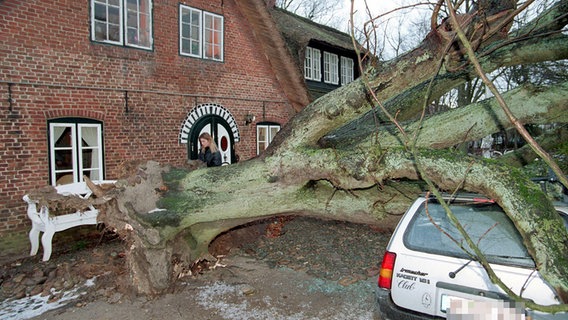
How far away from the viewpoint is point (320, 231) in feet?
26.0

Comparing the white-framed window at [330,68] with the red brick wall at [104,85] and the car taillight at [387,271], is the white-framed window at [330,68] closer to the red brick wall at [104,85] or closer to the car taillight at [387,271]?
the red brick wall at [104,85]

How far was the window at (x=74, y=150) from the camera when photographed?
8031mm

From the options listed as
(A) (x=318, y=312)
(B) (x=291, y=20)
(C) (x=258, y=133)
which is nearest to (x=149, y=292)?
(A) (x=318, y=312)

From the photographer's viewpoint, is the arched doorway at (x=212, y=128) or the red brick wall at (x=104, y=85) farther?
the arched doorway at (x=212, y=128)

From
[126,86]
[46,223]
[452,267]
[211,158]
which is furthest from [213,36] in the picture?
[452,267]

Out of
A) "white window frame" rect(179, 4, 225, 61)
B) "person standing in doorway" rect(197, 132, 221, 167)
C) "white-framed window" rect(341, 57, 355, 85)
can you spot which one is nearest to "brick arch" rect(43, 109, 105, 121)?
"person standing in doorway" rect(197, 132, 221, 167)

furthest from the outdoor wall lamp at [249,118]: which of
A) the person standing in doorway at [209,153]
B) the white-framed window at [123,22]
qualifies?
the person standing in doorway at [209,153]

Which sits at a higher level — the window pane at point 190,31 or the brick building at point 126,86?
the window pane at point 190,31

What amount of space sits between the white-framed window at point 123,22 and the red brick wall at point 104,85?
18cm

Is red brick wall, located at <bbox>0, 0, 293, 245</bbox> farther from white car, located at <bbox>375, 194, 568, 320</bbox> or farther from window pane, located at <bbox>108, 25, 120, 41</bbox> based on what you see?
white car, located at <bbox>375, 194, 568, 320</bbox>

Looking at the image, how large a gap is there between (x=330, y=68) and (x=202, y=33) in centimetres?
635

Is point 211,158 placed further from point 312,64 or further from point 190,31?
point 312,64

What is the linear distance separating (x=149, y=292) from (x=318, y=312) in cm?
220

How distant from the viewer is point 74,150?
27.2 ft
